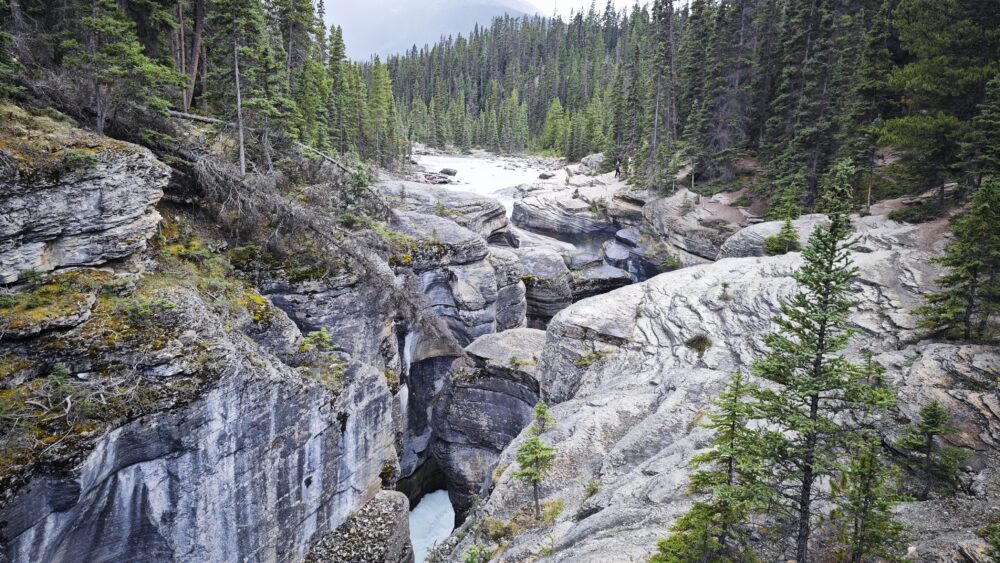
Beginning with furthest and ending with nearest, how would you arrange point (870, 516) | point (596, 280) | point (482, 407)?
point (596, 280) < point (482, 407) < point (870, 516)

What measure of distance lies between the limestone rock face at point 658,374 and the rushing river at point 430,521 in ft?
31.6

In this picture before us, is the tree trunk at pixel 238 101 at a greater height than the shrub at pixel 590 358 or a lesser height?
greater

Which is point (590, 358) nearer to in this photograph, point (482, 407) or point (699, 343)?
point (699, 343)

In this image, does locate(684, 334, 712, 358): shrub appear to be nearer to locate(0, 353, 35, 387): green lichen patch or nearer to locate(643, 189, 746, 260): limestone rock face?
locate(643, 189, 746, 260): limestone rock face

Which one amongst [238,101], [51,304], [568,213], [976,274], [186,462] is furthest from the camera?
[568,213]

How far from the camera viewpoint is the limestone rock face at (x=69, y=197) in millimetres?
11578

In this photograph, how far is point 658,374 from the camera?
1662cm

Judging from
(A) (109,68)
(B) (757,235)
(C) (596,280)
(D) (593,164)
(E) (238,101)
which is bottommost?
(C) (596,280)

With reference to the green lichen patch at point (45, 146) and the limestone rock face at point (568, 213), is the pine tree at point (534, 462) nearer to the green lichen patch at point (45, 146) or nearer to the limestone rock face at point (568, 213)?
the green lichen patch at point (45, 146)

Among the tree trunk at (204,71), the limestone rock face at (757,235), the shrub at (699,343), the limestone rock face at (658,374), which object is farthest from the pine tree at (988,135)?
the tree trunk at (204,71)

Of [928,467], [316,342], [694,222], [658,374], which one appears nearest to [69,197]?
[316,342]

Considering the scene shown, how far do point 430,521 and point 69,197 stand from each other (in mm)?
20360

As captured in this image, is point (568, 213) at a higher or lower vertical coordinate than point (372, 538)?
higher

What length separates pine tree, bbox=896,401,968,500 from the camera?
8.98 metres
